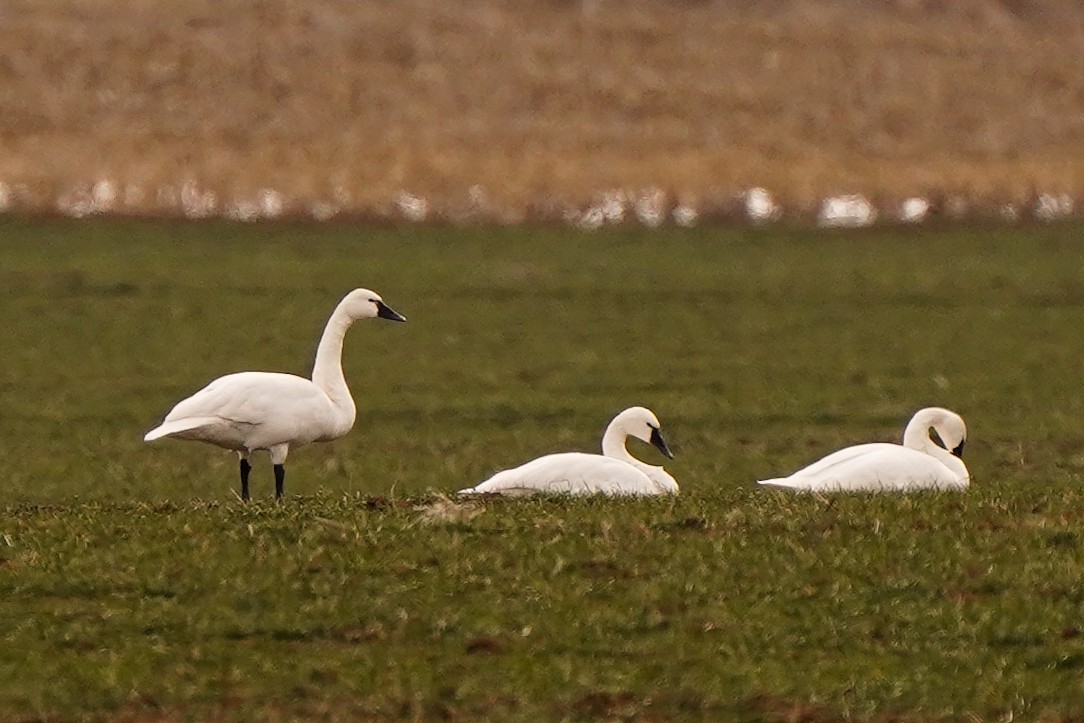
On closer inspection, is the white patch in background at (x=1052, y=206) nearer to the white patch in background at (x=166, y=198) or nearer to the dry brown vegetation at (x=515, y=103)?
the dry brown vegetation at (x=515, y=103)

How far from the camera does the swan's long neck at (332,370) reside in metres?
14.1

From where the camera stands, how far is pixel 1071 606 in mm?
9969

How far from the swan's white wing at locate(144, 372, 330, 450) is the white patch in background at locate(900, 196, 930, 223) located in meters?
34.0

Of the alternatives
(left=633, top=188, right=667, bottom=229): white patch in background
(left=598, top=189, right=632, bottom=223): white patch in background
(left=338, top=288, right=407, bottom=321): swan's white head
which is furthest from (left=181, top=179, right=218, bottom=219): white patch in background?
(left=338, top=288, right=407, bottom=321): swan's white head

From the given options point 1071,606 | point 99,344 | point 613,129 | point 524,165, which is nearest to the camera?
point 1071,606

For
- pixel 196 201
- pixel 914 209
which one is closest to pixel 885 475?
pixel 914 209

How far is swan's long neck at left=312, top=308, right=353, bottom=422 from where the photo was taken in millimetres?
14102

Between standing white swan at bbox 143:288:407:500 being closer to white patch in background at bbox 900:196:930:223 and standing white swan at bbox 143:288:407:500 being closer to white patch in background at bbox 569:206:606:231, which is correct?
white patch in background at bbox 569:206:606:231

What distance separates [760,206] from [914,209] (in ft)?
9.85

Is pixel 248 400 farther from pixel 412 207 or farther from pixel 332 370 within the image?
pixel 412 207

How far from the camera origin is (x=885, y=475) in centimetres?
1320

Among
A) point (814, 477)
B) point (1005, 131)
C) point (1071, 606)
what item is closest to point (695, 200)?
point (1005, 131)

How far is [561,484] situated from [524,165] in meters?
37.7

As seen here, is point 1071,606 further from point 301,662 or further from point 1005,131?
point 1005,131
